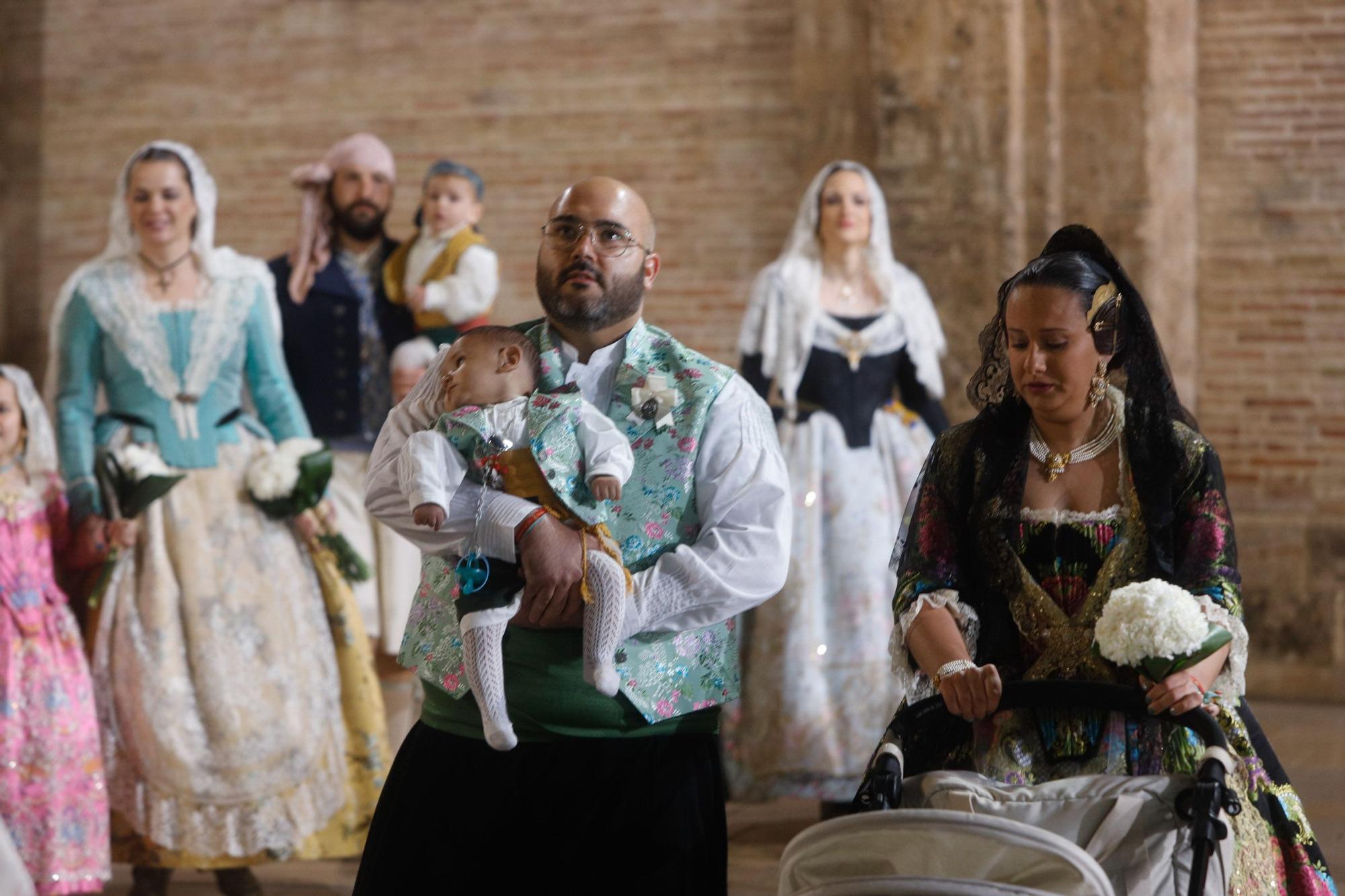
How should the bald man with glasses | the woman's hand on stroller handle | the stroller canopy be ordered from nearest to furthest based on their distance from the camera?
the stroller canopy, the woman's hand on stroller handle, the bald man with glasses

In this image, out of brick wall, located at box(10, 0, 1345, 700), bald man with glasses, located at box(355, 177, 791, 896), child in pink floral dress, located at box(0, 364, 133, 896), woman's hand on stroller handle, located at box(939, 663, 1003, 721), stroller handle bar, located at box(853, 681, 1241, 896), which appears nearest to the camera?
stroller handle bar, located at box(853, 681, 1241, 896)

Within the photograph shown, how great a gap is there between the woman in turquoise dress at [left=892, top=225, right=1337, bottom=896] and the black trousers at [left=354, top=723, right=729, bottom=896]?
0.44 m

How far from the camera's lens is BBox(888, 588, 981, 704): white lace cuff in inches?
117

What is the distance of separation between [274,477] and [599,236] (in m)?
2.11

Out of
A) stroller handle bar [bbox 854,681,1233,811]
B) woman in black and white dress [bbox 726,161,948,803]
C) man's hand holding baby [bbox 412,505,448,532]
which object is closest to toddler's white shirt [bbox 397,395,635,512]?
man's hand holding baby [bbox 412,505,448,532]

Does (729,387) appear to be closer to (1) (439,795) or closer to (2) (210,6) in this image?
(1) (439,795)

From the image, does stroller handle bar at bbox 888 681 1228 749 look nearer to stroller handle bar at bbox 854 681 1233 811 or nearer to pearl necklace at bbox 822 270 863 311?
stroller handle bar at bbox 854 681 1233 811

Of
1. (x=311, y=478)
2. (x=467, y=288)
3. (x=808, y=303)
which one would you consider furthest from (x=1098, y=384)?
(x=467, y=288)

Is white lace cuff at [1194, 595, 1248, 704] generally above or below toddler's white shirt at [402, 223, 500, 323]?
below

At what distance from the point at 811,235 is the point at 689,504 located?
10.6ft

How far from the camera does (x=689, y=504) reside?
314cm

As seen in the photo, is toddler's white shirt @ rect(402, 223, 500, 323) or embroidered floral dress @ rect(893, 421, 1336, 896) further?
toddler's white shirt @ rect(402, 223, 500, 323)

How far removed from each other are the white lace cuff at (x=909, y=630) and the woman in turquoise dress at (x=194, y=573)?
2.49m

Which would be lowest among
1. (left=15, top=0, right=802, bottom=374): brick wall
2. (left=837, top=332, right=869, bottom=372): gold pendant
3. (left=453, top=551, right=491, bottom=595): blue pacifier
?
(left=453, top=551, right=491, bottom=595): blue pacifier
